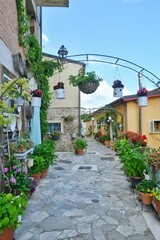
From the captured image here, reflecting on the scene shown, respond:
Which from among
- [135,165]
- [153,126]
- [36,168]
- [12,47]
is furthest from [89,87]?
[153,126]

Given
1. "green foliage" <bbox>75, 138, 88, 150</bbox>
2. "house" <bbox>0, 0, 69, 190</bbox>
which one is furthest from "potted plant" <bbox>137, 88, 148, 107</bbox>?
"green foliage" <bbox>75, 138, 88, 150</bbox>

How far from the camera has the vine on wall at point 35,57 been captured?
4395 mm

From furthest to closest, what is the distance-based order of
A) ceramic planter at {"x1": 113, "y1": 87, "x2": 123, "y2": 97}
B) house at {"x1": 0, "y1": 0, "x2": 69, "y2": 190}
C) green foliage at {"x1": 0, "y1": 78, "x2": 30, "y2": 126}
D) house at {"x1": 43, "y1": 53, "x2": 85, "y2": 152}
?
1. house at {"x1": 43, "y1": 53, "x2": 85, "y2": 152}
2. ceramic planter at {"x1": 113, "y1": 87, "x2": 123, "y2": 97}
3. house at {"x1": 0, "y1": 0, "x2": 69, "y2": 190}
4. green foliage at {"x1": 0, "y1": 78, "x2": 30, "y2": 126}

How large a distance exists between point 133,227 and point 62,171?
3.69 metres

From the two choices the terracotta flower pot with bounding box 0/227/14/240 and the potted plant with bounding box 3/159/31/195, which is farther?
the potted plant with bounding box 3/159/31/195

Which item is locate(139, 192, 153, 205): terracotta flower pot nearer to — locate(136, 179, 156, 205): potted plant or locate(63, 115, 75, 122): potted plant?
locate(136, 179, 156, 205): potted plant

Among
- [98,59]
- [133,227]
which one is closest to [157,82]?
[98,59]

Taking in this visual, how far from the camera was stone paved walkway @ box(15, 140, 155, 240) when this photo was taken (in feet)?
8.36

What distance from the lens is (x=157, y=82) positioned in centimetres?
472

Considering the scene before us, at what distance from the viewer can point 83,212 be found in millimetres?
3205

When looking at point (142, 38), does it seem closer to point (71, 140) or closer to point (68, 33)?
point (68, 33)

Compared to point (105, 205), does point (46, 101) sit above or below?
above

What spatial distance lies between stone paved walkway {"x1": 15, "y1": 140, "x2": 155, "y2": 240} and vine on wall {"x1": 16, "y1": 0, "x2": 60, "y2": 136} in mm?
3113

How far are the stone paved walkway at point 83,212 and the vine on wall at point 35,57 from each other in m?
3.11
